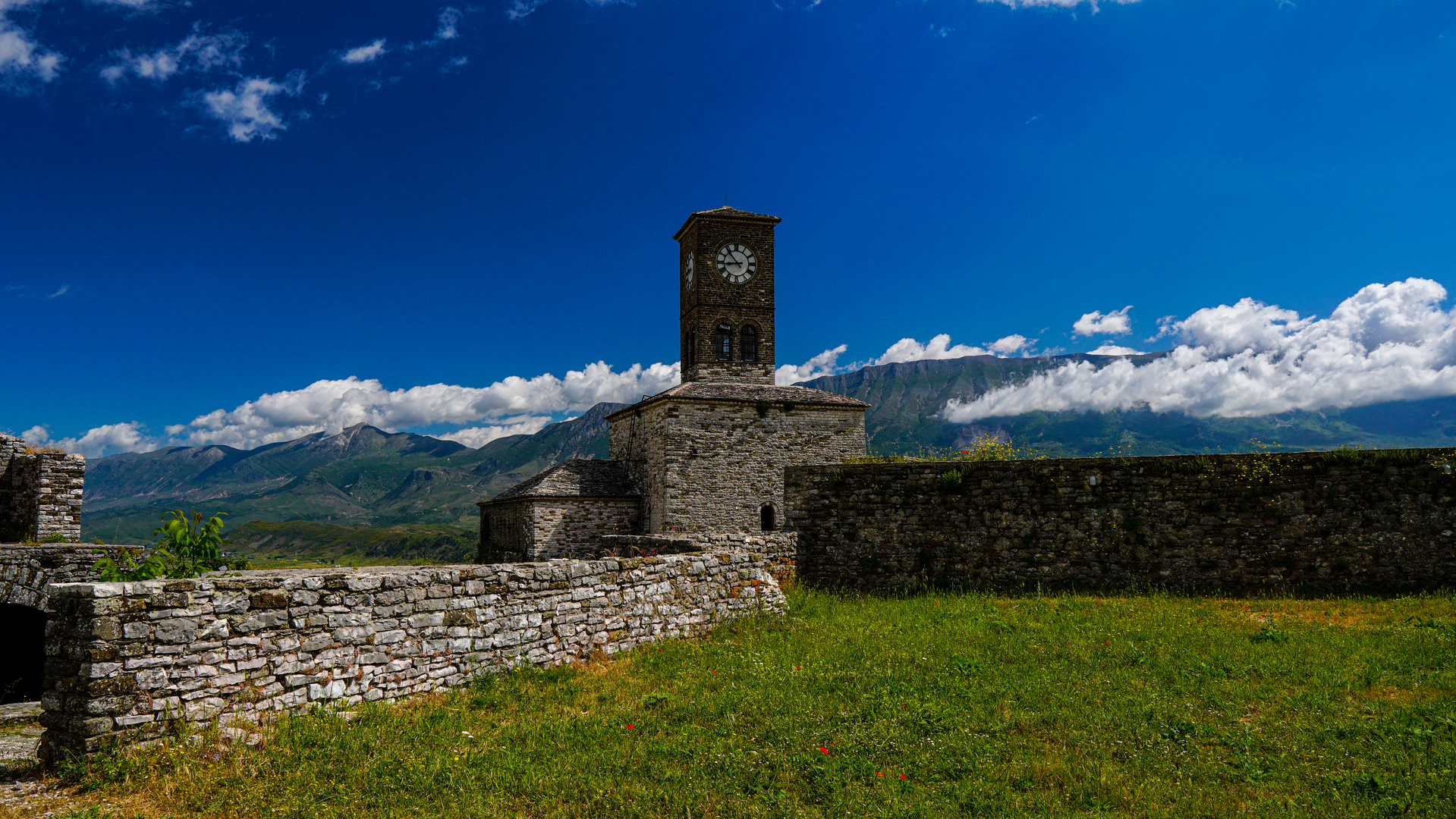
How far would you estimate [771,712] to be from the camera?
682cm

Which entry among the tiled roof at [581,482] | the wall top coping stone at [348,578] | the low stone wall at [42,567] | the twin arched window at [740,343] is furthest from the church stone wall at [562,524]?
the wall top coping stone at [348,578]

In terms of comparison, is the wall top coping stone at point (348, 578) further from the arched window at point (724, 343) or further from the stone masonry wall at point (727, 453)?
the arched window at point (724, 343)

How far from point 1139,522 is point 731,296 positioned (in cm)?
2051

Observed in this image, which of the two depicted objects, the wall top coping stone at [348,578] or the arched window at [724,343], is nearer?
the wall top coping stone at [348,578]

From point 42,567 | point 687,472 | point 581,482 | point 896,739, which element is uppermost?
point 687,472

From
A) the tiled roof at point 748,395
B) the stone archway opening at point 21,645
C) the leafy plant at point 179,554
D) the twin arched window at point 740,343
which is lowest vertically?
the stone archway opening at point 21,645

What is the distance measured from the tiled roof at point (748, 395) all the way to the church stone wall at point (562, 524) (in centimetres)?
426

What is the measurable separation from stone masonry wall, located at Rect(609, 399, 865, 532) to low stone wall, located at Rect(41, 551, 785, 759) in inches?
581

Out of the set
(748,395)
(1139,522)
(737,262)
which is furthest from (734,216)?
(1139,522)

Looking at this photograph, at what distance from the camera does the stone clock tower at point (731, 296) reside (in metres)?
30.5

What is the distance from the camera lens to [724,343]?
1223 inches

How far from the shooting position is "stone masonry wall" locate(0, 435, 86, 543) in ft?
53.9

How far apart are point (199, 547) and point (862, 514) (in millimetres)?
10765

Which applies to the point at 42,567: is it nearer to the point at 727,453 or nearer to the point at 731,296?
the point at 727,453
